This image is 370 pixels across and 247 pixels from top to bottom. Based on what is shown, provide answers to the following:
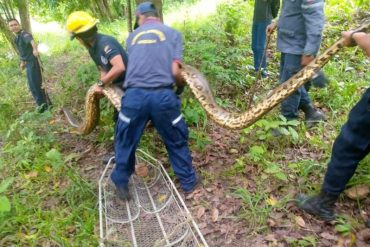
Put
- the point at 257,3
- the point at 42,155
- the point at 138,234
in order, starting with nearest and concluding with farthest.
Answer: the point at 138,234
the point at 42,155
the point at 257,3

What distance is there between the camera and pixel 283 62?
417 cm

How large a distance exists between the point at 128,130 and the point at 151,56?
2.43 ft

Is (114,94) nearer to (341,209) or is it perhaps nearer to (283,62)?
(283,62)

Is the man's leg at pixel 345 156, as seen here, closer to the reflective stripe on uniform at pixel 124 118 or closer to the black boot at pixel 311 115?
the black boot at pixel 311 115

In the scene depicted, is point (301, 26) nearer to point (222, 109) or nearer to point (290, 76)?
point (290, 76)

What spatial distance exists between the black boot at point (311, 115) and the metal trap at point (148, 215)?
1870mm

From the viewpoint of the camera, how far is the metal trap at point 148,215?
121 inches

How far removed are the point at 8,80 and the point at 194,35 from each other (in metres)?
4.78

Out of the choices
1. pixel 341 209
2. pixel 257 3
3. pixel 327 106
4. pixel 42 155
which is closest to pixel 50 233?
pixel 42 155

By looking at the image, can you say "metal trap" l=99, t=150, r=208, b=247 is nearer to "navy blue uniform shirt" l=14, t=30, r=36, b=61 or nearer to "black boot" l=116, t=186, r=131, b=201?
"black boot" l=116, t=186, r=131, b=201

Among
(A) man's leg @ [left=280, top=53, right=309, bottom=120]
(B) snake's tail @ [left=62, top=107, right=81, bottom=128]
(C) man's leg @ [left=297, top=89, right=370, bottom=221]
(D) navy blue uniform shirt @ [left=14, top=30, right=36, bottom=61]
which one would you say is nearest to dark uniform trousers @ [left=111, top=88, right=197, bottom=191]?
(C) man's leg @ [left=297, top=89, right=370, bottom=221]

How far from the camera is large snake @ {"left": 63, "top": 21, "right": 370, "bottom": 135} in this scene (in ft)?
9.48

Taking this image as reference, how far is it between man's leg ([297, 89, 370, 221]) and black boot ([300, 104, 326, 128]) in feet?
5.00

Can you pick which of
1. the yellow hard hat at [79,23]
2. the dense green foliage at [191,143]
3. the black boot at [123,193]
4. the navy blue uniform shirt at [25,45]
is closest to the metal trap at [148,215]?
the black boot at [123,193]
